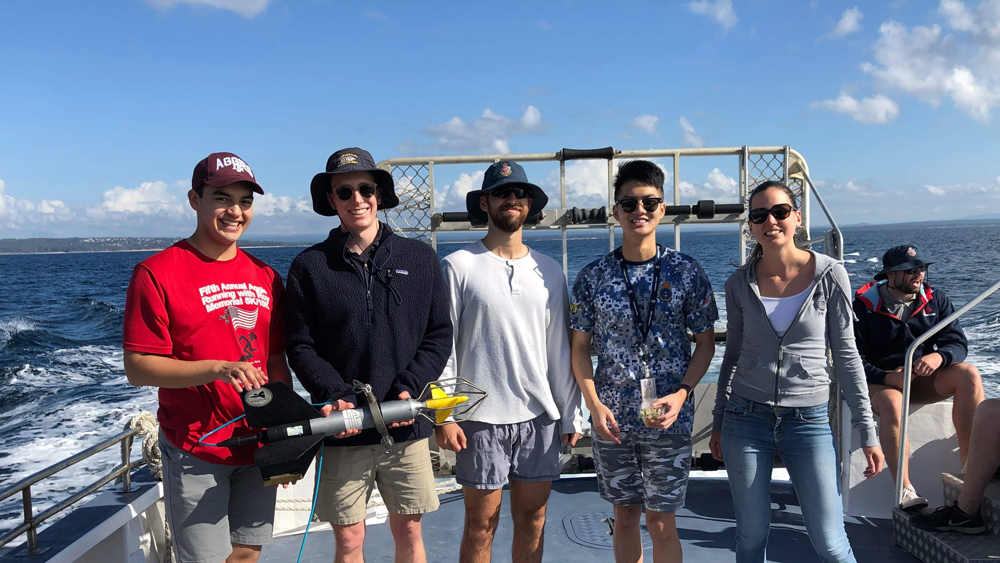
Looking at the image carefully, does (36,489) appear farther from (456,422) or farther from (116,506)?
(456,422)

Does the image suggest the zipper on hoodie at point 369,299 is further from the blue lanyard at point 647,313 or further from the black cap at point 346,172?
the blue lanyard at point 647,313

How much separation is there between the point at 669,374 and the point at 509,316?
64cm

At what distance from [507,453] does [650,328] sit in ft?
2.39

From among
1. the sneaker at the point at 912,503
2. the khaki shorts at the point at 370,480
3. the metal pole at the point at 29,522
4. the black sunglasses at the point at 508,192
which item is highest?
the black sunglasses at the point at 508,192

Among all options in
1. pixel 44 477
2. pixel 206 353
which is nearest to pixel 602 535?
pixel 206 353

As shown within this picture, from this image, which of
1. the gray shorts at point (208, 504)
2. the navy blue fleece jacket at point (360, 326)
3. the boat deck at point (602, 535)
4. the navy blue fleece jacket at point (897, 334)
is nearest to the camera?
the gray shorts at point (208, 504)

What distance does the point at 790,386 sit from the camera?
236 centimetres

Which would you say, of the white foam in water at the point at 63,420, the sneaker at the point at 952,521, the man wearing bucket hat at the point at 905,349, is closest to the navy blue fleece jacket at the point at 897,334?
the man wearing bucket hat at the point at 905,349

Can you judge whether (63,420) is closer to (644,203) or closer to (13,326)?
(644,203)

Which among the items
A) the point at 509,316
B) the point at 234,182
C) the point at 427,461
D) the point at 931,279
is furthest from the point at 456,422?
the point at 931,279

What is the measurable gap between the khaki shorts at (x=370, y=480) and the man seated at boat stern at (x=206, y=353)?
222mm

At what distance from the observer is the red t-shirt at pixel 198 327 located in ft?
6.89

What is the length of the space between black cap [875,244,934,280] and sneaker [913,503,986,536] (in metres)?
1.46

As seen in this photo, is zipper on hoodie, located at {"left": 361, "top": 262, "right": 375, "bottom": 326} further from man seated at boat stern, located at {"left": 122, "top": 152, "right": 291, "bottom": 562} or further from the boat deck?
the boat deck
